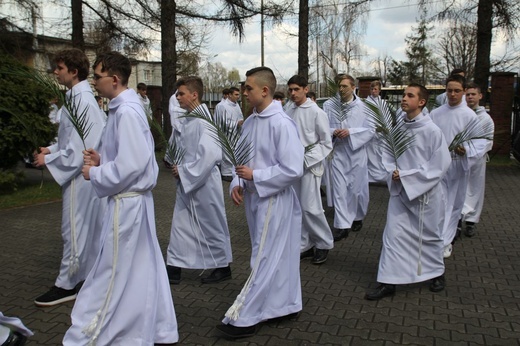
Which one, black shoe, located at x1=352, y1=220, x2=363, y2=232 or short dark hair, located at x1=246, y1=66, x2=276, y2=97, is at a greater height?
short dark hair, located at x1=246, y1=66, x2=276, y2=97

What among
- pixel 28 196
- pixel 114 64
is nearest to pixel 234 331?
pixel 114 64

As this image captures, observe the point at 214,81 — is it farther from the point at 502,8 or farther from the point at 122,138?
the point at 122,138

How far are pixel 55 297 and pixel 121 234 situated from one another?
5.94 ft

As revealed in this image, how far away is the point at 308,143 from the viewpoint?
6.74m

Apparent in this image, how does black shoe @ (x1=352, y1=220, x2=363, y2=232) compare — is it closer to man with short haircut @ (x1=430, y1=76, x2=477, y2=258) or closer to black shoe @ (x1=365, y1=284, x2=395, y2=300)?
man with short haircut @ (x1=430, y1=76, x2=477, y2=258)

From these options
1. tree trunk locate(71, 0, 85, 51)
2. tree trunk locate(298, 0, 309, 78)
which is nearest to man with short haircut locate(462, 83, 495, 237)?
tree trunk locate(298, 0, 309, 78)

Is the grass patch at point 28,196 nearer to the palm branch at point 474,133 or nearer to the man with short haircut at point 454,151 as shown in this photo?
the man with short haircut at point 454,151

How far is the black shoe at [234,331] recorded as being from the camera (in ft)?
13.5

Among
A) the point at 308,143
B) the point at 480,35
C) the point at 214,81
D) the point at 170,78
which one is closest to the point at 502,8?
the point at 480,35

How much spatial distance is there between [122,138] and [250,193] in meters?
1.28

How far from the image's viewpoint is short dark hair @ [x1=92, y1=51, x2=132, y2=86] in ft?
12.5

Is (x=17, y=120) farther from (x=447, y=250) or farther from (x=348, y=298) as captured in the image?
(x=447, y=250)

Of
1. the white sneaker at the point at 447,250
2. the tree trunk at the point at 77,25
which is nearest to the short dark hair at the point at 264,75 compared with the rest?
the white sneaker at the point at 447,250

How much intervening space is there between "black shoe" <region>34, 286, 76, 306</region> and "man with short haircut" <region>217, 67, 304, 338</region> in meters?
1.75
